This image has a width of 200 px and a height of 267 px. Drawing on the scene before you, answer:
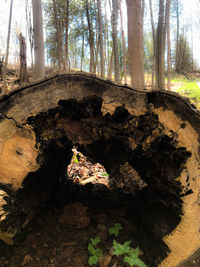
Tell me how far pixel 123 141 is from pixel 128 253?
0.85 meters

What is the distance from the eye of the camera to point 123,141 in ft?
4.59

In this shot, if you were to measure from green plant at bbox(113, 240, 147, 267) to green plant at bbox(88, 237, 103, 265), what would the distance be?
0.51 feet

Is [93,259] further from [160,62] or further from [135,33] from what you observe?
[160,62]

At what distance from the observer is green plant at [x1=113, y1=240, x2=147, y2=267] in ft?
4.41

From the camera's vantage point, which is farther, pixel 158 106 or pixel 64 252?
pixel 64 252

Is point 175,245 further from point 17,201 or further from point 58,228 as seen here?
point 17,201

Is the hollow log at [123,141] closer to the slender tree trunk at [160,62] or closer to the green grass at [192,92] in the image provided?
the slender tree trunk at [160,62]

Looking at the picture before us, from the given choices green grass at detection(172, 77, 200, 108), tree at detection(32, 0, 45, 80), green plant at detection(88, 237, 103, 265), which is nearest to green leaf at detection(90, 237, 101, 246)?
green plant at detection(88, 237, 103, 265)

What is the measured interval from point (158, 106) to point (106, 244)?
1175 mm

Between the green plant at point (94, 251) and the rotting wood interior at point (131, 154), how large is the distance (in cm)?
34

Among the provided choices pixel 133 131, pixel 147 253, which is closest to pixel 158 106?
pixel 133 131

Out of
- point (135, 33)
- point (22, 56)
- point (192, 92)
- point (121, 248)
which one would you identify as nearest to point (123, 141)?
point (121, 248)

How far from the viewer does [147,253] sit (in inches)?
56.7

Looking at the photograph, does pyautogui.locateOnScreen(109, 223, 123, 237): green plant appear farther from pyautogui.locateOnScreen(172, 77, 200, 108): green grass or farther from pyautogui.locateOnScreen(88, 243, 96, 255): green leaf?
pyautogui.locateOnScreen(172, 77, 200, 108): green grass
